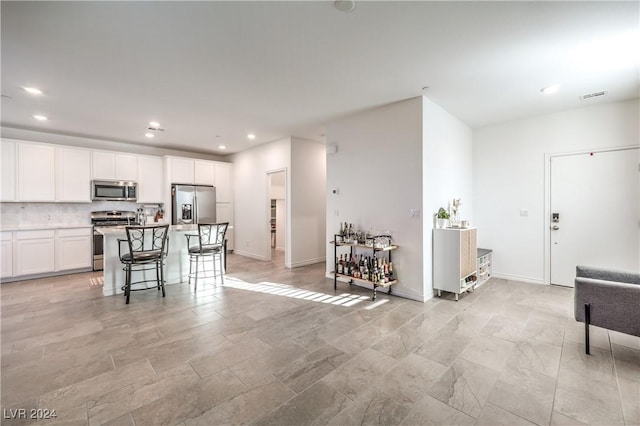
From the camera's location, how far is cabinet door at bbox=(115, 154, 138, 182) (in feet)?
20.0

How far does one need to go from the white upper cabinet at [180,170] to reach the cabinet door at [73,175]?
152cm

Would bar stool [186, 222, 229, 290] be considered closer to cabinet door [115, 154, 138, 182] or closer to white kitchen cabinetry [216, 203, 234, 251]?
white kitchen cabinetry [216, 203, 234, 251]

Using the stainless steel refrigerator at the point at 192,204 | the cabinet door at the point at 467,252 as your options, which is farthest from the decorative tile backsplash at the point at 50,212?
the cabinet door at the point at 467,252

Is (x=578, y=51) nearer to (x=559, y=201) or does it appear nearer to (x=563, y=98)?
(x=563, y=98)

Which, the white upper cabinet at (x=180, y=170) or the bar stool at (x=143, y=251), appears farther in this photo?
the white upper cabinet at (x=180, y=170)

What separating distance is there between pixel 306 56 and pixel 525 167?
4.18 meters

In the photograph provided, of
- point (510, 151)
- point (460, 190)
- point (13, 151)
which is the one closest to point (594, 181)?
point (510, 151)

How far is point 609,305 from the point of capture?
239cm

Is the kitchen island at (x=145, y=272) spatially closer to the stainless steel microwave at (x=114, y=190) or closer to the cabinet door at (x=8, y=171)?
the stainless steel microwave at (x=114, y=190)

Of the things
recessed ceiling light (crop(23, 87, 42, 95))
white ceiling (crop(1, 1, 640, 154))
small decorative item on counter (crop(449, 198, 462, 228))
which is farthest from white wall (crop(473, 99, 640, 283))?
recessed ceiling light (crop(23, 87, 42, 95))

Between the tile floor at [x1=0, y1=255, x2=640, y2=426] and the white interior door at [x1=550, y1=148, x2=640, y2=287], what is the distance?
868 millimetres

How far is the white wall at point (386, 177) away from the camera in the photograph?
3.91 m

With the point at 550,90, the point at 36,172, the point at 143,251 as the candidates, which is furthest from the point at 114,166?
the point at 550,90

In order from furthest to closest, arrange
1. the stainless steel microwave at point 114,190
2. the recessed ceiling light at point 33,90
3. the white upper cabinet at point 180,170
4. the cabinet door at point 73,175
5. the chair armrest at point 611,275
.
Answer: the white upper cabinet at point 180,170
the stainless steel microwave at point 114,190
the cabinet door at point 73,175
the recessed ceiling light at point 33,90
the chair armrest at point 611,275
